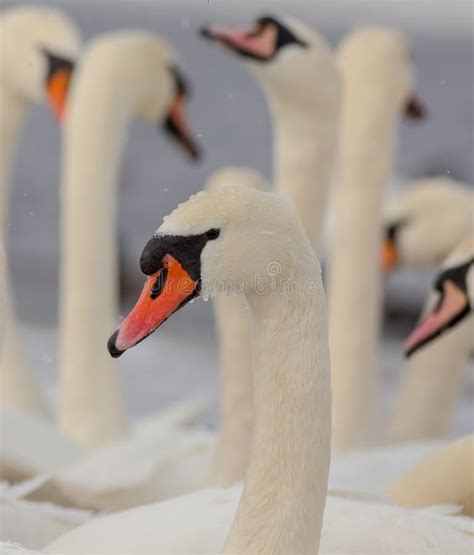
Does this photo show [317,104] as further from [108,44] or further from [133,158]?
[133,158]

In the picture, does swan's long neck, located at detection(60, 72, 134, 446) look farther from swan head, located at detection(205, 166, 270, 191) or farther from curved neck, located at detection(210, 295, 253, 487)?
curved neck, located at detection(210, 295, 253, 487)

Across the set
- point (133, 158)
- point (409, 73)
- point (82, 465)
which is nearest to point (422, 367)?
point (409, 73)

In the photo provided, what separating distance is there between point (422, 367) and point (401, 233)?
4.97 ft

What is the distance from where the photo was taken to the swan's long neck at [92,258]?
20.1 ft

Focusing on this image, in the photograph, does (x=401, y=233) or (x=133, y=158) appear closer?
(x=401, y=233)

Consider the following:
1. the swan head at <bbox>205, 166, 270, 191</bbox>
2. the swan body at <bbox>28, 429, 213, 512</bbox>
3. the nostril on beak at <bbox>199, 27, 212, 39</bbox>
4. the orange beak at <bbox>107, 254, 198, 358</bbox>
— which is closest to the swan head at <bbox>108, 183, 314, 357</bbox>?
the orange beak at <bbox>107, 254, 198, 358</bbox>

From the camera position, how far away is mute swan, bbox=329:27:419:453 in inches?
229

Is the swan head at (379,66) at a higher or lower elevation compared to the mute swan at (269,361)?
higher

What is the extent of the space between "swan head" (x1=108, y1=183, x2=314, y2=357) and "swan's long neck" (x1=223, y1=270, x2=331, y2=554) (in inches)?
2.7

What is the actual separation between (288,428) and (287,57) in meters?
2.19

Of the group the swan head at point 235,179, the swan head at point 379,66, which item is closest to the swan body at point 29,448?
the swan head at point 235,179

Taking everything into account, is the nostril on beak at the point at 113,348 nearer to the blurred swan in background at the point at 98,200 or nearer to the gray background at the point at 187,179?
the gray background at the point at 187,179

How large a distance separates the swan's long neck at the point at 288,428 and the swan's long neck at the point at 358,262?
2954 millimetres

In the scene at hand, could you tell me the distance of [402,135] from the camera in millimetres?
26344
